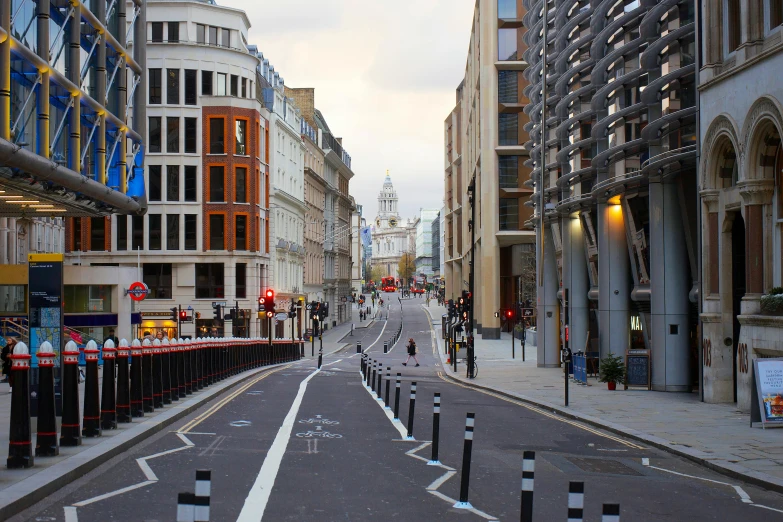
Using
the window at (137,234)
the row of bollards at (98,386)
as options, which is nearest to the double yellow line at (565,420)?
the row of bollards at (98,386)

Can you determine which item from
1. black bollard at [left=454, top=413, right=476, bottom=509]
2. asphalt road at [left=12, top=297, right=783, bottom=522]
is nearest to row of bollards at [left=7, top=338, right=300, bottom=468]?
asphalt road at [left=12, top=297, right=783, bottom=522]

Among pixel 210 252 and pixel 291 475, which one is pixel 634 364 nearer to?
pixel 291 475

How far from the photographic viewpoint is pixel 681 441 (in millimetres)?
17266

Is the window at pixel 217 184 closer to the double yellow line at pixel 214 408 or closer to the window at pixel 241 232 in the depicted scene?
the window at pixel 241 232

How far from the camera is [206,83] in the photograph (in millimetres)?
67312

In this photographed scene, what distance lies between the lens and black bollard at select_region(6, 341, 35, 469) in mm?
11375

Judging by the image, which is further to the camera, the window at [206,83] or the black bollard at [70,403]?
the window at [206,83]

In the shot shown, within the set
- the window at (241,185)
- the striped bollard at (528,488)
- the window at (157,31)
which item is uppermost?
the window at (157,31)

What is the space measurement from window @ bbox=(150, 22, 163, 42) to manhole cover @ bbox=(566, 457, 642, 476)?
2243 inches

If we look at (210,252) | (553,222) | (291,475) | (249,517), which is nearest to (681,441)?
(291,475)

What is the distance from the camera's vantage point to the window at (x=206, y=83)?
67.2m

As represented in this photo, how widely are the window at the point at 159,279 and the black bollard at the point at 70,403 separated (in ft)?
179

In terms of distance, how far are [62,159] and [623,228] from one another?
19210 millimetres

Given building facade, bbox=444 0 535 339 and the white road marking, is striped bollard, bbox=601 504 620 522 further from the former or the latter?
building facade, bbox=444 0 535 339
